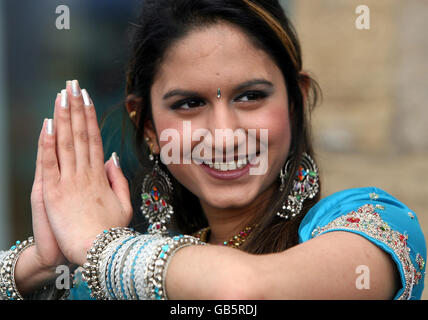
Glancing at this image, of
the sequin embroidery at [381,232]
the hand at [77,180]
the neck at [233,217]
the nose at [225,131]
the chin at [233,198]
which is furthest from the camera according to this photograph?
the neck at [233,217]

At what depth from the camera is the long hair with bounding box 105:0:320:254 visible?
1911 mm

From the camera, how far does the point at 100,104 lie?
15.4 feet

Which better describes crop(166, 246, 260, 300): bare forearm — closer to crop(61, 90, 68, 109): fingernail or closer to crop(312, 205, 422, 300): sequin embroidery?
crop(312, 205, 422, 300): sequin embroidery

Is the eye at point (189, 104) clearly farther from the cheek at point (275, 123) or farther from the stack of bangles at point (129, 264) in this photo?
the stack of bangles at point (129, 264)

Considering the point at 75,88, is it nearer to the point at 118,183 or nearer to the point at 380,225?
the point at 118,183

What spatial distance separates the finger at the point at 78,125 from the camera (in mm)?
1825

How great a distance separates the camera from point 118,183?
74.3 inches

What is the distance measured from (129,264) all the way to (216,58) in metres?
0.78

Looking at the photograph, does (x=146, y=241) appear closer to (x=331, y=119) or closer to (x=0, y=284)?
(x=0, y=284)

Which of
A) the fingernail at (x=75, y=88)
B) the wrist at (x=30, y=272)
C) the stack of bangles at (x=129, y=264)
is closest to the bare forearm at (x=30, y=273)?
the wrist at (x=30, y=272)

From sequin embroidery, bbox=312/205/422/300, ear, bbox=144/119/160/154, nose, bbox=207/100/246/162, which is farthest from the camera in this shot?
ear, bbox=144/119/160/154

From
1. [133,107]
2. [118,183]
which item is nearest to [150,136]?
[133,107]

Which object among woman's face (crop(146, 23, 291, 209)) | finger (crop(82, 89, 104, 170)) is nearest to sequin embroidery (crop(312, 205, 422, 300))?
woman's face (crop(146, 23, 291, 209))
